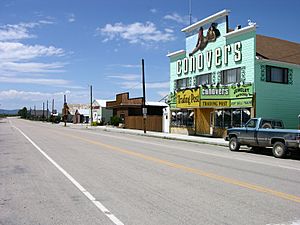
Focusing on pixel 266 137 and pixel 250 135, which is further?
pixel 250 135

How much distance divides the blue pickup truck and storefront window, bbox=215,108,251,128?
27.3 feet

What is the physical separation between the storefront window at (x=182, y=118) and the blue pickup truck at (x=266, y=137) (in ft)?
49.9

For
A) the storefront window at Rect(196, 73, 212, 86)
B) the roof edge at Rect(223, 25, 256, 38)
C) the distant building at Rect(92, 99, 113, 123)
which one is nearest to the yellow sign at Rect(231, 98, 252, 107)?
the storefront window at Rect(196, 73, 212, 86)

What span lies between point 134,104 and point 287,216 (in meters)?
53.4

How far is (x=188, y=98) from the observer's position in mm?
35781

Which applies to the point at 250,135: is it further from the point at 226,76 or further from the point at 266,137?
the point at 226,76

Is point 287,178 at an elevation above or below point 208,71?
below

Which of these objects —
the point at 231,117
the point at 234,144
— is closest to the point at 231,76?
the point at 231,117

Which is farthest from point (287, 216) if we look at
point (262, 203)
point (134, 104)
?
point (134, 104)

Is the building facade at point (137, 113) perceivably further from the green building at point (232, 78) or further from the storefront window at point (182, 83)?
the green building at point (232, 78)

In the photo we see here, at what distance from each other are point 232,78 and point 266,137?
45.7 ft

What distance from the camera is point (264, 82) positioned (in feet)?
97.9

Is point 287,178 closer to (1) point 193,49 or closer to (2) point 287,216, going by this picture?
(2) point 287,216

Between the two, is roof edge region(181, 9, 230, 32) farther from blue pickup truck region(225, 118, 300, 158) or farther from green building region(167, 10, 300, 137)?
blue pickup truck region(225, 118, 300, 158)
